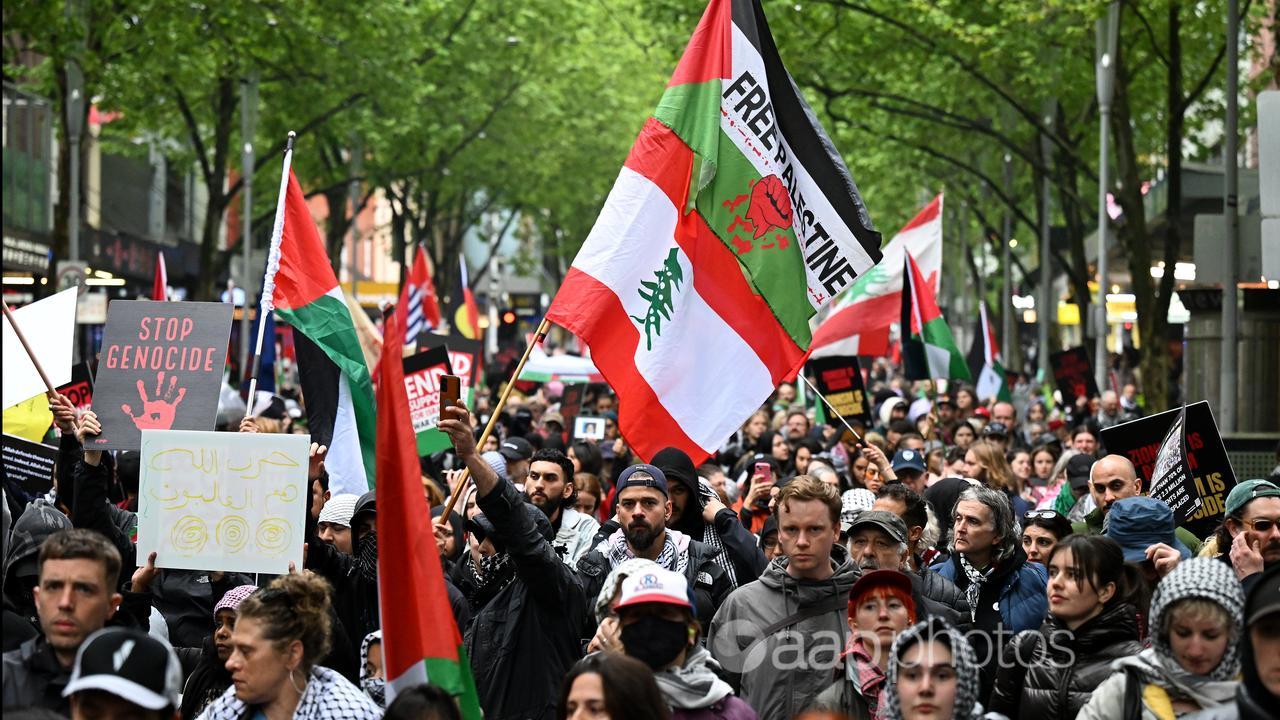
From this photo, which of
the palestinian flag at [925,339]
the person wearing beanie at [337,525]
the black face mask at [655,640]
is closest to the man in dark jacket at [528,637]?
the person wearing beanie at [337,525]

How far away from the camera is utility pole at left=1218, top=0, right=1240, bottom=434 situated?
54.4 ft

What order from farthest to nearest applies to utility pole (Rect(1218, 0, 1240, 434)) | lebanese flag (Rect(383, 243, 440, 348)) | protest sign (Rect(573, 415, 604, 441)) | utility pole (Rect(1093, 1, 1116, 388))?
lebanese flag (Rect(383, 243, 440, 348))
utility pole (Rect(1093, 1, 1116, 388))
protest sign (Rect(573, 415, 604, 441))
utility pole (Rect(1218, 0, 1240, 434))

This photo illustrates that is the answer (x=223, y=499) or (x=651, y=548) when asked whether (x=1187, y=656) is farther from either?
(x=223, y=499)

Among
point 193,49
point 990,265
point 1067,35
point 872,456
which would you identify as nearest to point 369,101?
point 193,49

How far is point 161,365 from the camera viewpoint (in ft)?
29.5

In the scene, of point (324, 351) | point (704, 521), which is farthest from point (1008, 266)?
point (704, 521)

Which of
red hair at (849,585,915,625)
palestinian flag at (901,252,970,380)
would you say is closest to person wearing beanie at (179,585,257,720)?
red hair at (849,585,915,625)

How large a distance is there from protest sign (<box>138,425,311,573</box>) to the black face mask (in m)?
2.02

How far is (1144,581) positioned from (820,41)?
18.5m

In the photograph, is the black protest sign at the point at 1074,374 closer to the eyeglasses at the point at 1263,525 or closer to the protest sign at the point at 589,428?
the protest sign at the point at 589,428

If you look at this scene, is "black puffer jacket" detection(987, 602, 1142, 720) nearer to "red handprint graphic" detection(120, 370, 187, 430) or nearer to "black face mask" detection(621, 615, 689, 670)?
"black face mask" detection(621, 615, 689, 670)

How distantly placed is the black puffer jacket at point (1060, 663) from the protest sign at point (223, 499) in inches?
102

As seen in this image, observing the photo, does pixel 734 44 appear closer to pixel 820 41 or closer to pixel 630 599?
pixel 630 599

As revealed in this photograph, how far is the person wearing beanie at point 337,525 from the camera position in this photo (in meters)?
7.95
